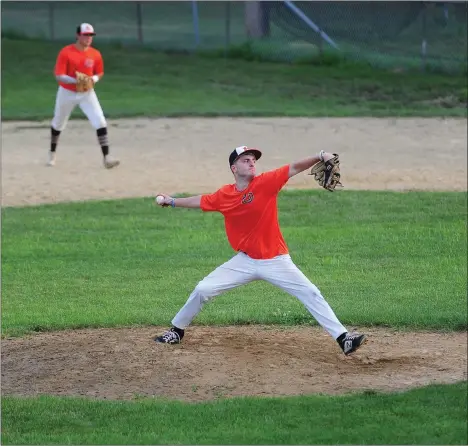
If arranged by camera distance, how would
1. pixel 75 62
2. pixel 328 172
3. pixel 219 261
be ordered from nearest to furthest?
pixel 328 172 → pixel 219 261 → pixel 75 62

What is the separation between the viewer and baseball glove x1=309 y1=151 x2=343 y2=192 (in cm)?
941

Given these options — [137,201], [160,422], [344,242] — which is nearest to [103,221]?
[137,201]

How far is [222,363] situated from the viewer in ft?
32.8

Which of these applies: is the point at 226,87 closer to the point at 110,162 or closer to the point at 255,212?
the point at 110,162

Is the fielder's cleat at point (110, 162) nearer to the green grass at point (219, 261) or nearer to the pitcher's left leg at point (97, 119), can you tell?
the pitcher's left leg at point (97, 119)

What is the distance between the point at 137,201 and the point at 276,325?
6.36m

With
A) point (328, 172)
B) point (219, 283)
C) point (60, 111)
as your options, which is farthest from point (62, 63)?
point (328, 172)

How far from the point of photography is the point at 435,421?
820 centimetres

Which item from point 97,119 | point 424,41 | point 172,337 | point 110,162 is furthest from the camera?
point 424,41

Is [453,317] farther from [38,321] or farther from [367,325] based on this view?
[38,321]

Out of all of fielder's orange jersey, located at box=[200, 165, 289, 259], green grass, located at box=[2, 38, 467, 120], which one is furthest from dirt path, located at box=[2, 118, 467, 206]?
fielder's orange jersey, located at box=[200, 165, 289, 259]

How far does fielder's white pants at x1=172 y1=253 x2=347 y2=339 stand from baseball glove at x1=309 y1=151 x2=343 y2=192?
2.94 feet

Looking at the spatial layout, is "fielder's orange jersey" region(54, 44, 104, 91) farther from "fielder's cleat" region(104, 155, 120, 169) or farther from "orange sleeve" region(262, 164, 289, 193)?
"orange sleeve" region(262, 164, 289, 193)

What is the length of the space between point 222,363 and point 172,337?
733mm
